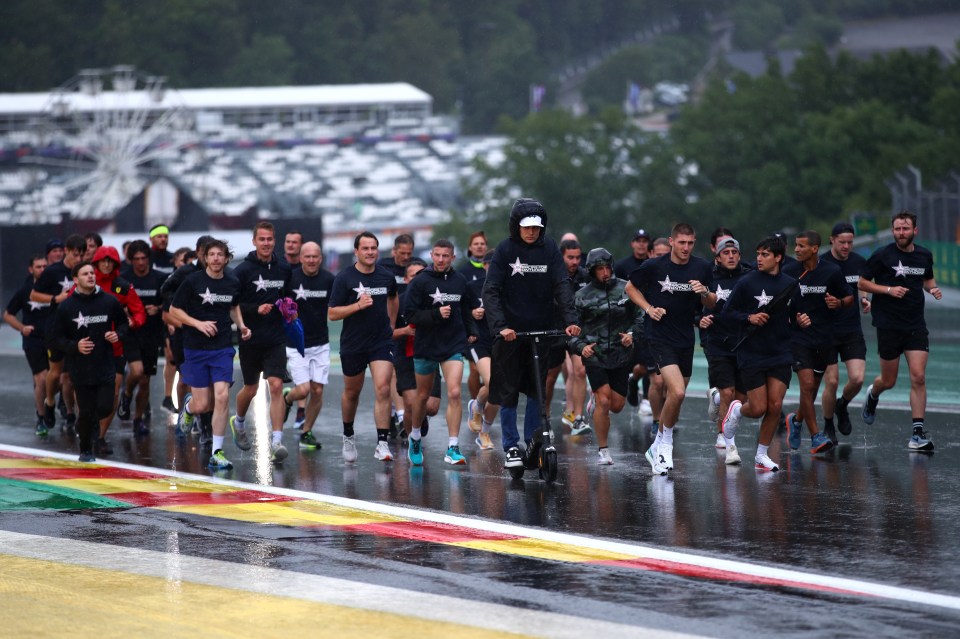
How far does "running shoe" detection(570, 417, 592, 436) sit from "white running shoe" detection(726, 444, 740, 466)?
8.06ft

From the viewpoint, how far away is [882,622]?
6.79 m

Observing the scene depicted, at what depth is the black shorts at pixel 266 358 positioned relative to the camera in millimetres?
12984

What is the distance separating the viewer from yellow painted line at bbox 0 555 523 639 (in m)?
6.85

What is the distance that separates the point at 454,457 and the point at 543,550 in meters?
3.90

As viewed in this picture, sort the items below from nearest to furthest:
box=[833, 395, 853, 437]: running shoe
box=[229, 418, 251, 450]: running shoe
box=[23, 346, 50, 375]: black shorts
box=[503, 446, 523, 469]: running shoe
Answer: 1. box=[503, 446, 523, 469]: running shoe
2. box=[229, 418, 251, 450]: running shoe
3. box=[833, 395, 853, 437]: running shoe
4. box=[23, 346, 50, 375]: black shorts

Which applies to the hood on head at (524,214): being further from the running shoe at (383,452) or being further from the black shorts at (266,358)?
the black shorts at (266,358)

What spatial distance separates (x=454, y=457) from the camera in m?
12.5

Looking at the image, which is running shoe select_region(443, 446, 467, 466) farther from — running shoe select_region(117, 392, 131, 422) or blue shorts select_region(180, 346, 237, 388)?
running shoe select_region(117, 392, 131, 422)

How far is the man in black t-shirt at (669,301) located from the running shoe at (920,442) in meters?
2.14

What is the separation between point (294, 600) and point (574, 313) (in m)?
4.33

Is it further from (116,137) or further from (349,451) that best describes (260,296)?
(116,137)

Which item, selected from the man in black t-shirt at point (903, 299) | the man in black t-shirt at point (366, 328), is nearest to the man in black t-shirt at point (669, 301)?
the man in black t-shirt at point (903, 299)

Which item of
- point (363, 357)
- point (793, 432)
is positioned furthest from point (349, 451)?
point (793, 432)

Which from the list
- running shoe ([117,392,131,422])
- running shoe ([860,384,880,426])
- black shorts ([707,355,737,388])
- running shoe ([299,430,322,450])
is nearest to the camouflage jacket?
black shorts ([707,355,737,388])
